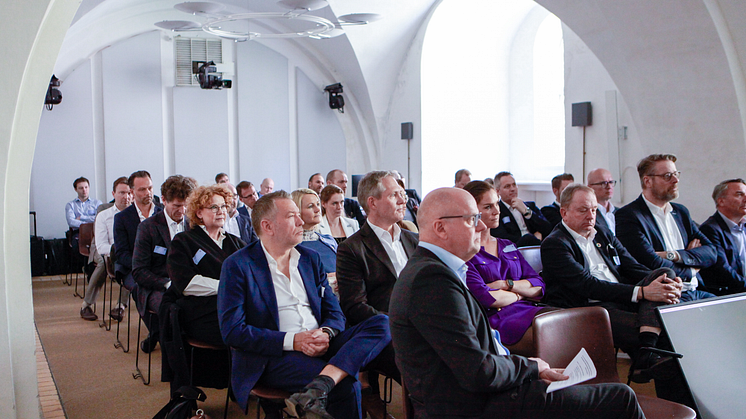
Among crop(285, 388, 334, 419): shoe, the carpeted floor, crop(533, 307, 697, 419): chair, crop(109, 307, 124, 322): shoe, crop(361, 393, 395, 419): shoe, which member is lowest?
the carpeted floor

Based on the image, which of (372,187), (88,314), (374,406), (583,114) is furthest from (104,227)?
(583,114)

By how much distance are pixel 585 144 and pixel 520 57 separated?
3.38 metres

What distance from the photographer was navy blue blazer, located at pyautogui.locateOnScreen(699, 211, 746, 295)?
161 inches

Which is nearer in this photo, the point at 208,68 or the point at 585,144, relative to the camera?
the point at 585,144

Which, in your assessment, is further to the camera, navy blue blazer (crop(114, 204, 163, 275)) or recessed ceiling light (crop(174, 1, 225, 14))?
recessed ceiling light (crop(174, 1, 225, 14))

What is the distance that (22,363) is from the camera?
2.92m

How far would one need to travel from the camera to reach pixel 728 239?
4.20 meters

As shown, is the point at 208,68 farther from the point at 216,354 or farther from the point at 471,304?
the point at 471,304

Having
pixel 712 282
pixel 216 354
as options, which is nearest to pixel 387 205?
pixel 216 354

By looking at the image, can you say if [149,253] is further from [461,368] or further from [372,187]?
[461,368]

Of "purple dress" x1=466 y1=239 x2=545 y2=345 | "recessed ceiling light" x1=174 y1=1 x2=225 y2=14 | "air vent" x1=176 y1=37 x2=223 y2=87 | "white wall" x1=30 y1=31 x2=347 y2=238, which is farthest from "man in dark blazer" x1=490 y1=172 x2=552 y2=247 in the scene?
"air vent" x1=176 y1=37 x2=223 y2=87

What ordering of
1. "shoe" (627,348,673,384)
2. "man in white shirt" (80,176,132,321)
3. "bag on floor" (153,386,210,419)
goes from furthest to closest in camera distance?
"man in white shirt" (80,176,132,321), "shoe" (627,348,673,384), "bag on floor" (153,386,210,419)

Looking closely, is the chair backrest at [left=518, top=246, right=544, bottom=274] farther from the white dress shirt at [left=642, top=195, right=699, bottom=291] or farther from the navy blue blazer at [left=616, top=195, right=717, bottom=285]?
the white dress shirt at [left=642, top=195, right=699, bottom=291]

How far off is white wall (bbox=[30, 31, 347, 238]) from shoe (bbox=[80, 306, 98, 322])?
4831mm
